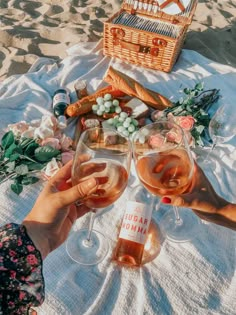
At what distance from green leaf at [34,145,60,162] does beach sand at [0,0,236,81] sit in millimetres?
1057

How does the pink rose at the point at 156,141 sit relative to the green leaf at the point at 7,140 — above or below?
above

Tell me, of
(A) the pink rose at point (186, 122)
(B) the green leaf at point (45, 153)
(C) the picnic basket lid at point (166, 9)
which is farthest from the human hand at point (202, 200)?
(C) the picnic basket lid at point (166, 9)

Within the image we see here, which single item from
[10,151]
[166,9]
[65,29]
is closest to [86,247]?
[10,151]

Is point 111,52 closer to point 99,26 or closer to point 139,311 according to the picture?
point 99,26

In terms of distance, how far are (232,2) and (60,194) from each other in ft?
10.6

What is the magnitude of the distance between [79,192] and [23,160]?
88cm

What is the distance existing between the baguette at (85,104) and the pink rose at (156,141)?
1.08m

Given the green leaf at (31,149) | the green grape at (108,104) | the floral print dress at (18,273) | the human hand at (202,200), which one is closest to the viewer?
the floral print dress at (18,273)

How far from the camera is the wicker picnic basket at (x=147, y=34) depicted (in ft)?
8.34

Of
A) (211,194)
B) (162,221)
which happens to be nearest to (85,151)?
(211,194)

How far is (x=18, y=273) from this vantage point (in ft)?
3.37

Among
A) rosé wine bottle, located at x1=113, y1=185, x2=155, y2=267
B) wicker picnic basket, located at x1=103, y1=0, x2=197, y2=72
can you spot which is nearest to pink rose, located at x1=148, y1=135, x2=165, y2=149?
rosé wine bottle, located at x1=113, y1=185, x2=155, y2=267

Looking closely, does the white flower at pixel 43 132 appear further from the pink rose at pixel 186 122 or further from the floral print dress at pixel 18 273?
the floral print dress at pixel 18 273

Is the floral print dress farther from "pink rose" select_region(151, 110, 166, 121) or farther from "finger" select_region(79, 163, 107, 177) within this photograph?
"pink rose" select_region(151, 110, 166, 121)
